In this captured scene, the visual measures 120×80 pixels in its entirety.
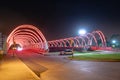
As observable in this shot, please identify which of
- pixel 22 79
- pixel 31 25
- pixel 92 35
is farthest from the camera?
pixel 92 35

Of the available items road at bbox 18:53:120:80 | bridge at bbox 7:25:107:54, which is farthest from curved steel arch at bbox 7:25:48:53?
road at bbox 18:53:120:80

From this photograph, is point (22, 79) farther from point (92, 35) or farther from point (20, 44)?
point (20, 44)

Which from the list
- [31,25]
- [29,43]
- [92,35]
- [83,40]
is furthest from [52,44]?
[31,25]

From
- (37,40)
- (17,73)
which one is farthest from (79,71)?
(37,40)

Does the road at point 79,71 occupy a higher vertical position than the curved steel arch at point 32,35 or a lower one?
lower

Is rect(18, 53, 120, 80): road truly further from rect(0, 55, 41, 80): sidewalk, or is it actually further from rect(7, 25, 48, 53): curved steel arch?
rect(7, 25, 48, 53): curved steel arch

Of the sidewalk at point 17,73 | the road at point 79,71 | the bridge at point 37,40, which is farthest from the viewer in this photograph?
the bridge at point 37,40

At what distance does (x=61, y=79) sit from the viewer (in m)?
12.6

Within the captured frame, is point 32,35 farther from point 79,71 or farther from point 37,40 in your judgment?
point 79,71

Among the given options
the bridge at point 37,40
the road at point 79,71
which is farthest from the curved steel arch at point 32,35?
the road at point 79,71

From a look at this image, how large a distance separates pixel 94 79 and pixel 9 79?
4.82 meters

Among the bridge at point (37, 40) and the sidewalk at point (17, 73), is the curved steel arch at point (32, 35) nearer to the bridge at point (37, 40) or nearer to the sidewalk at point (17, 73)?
the bridge at point (37, 40)

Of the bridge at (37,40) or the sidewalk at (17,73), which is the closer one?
the sidewalk at (17,73)

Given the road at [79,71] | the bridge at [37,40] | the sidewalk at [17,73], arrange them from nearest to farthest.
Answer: the sidewalk at [17,73] < the road at [79,71] < the bridge at [37,40]
